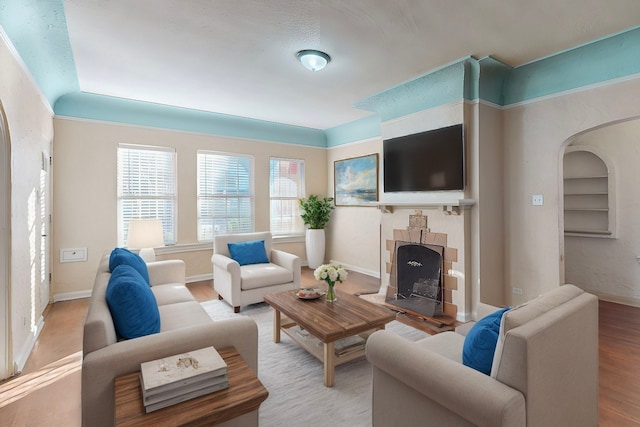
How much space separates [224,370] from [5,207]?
227cm

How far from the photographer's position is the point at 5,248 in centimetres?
235

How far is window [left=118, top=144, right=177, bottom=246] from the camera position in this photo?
4.74m

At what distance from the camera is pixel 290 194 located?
253 inches

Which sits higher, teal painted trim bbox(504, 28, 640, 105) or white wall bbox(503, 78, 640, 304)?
teal painted trim bbox(504, 28, 640, 105)

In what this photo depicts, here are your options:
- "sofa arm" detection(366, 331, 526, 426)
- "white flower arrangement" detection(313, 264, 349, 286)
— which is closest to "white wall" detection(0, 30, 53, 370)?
"white flower arrangement" detection(313, 264, 349, 286)

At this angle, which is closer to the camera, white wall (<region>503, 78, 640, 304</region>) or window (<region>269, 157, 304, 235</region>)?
white wall (<region>503, 78, 640, 304</region>)

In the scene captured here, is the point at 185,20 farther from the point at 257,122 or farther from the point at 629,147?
the point at 629,147

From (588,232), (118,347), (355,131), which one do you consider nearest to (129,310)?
(118,347)

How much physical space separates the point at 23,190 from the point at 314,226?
436 centimetres

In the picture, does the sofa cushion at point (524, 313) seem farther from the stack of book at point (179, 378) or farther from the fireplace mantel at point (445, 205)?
the fireplace mantel at point (445, 205)

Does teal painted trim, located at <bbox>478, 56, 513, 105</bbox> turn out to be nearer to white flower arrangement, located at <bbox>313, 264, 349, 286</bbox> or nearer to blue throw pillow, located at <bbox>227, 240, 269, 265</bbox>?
white flower arrangement, located at <bbox>313, 264, 349, 286</bbox>

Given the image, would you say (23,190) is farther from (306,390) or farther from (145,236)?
(306,390)

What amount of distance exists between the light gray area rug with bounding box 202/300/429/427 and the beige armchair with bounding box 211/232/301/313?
2.93 feet

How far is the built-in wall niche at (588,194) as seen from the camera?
4.16 metres
